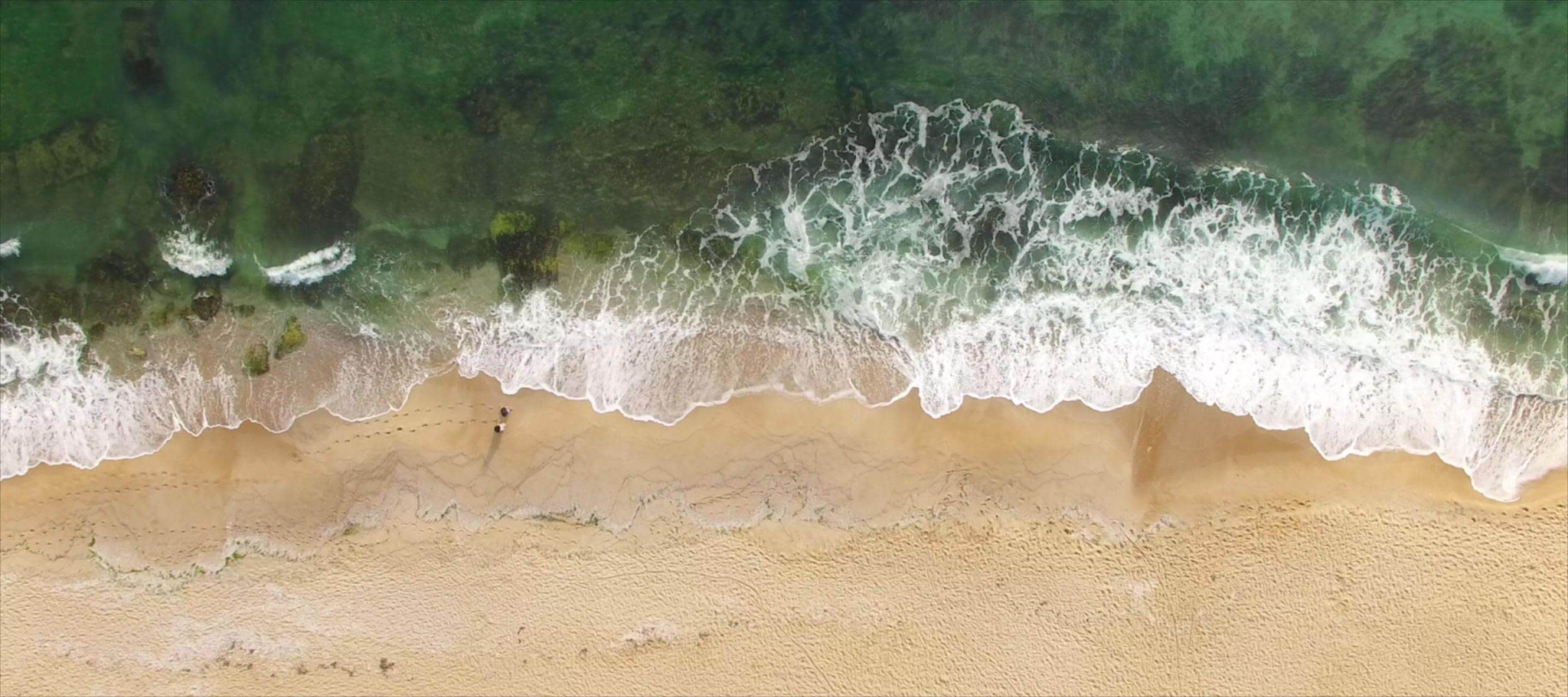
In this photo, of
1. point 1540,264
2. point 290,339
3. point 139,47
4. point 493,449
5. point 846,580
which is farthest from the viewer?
point 1540,264

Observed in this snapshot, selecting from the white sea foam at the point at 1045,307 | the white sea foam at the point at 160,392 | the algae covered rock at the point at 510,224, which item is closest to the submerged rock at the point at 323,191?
the white sea foam at the point at 160,392

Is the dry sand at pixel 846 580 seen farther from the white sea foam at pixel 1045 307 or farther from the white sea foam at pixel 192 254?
the white sea foam at pixel 192 254

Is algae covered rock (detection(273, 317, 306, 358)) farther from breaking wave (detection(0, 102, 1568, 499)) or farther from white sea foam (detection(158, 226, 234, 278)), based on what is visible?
white sea foam (detection(158, 226, 234, 278))

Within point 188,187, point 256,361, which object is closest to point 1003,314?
point 256,361

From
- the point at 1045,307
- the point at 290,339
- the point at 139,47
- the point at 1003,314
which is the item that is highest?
the point at 139,47

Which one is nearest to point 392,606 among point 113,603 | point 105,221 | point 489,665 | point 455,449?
point 489,665

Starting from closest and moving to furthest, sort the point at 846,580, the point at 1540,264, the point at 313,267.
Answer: the point at 846,580
the point at 313,267
the point at 1540,264

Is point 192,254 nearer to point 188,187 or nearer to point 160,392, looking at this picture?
point 188,187
